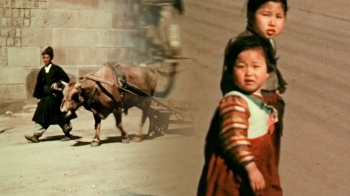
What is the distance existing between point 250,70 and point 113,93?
0.81 m

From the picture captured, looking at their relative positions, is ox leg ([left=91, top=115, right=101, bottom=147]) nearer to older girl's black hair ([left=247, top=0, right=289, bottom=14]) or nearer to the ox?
the ox

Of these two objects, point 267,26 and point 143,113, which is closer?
point 267,26

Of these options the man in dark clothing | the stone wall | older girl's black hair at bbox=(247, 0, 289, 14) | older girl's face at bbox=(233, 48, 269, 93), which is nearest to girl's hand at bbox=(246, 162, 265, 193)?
older girl's face at bbox=(233, 48, 269, 93)

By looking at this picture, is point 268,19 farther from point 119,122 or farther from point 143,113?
point 119,122

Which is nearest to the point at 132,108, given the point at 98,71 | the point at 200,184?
the point at 98,71

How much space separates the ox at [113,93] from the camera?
390 centimetres

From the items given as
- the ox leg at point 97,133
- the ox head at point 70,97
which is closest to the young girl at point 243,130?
the ox leg at point 97,133

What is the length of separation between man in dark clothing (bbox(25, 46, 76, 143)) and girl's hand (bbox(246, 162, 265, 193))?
1.00m

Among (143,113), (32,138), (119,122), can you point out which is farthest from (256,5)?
(32,138)

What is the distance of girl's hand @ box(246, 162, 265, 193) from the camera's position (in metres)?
3.66

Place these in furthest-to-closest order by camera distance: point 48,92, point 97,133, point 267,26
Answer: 1. point 97,133
2. point 48,92
3. point 267,26

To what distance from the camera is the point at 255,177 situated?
3.67 meters

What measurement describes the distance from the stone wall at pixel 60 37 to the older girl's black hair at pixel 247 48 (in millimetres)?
552

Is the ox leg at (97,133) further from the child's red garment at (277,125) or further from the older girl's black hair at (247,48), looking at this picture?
the child's red garment at (277,125)
